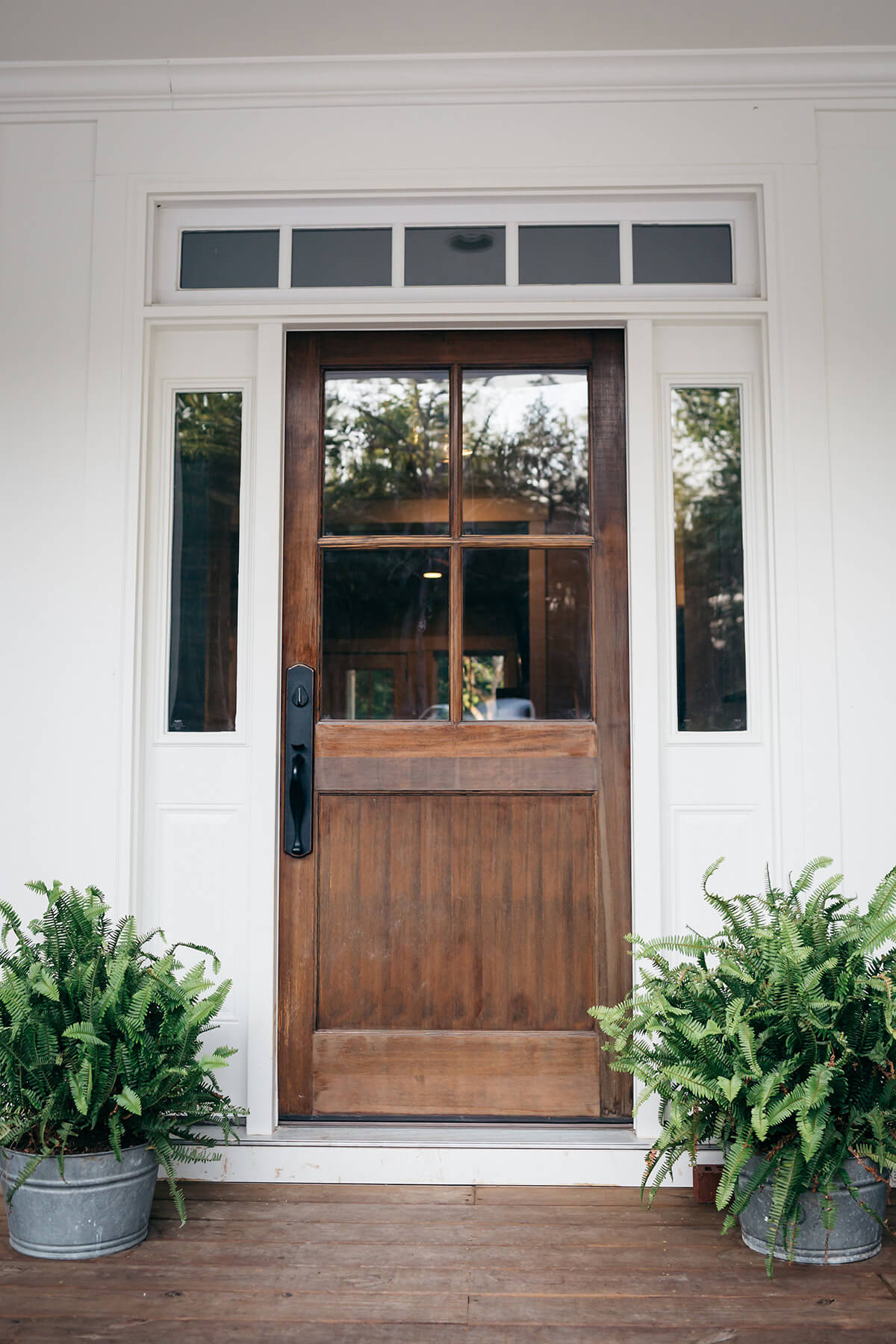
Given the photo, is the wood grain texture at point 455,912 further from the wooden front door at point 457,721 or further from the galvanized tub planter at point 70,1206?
the galvanized tub planter at point 70,1206

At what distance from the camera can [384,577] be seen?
274 centimetres

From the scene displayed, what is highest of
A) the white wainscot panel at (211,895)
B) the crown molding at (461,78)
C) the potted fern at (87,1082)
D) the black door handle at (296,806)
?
the crown molding at (461,78)

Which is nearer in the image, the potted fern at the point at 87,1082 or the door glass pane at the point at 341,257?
the potted fern at the point at 87,1082

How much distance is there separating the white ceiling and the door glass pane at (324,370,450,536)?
82cm

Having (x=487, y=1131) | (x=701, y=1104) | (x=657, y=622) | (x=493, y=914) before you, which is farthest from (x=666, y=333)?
(x=487, y=1131)

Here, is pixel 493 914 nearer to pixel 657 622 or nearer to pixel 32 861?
pixel 657 622

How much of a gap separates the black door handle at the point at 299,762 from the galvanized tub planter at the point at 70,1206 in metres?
0.83

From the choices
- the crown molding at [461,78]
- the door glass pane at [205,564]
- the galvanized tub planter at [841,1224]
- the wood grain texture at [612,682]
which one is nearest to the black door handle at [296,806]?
the door glass pane at [205,564]

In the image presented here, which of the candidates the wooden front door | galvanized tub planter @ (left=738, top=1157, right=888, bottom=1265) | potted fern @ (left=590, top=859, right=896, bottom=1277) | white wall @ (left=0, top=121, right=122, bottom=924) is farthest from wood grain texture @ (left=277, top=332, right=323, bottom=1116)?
galvanized tub planter @ (left=738, top=1157, right=888, bottom=1265)

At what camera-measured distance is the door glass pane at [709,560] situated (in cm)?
265

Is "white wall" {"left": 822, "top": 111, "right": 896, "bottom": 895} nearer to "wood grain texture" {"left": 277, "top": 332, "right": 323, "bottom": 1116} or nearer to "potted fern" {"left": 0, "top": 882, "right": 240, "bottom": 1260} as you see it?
"wood grain texture" {"left": 277, "top": 332, "right": 323, "bottom": 1116}

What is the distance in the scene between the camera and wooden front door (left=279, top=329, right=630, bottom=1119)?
8.61ft

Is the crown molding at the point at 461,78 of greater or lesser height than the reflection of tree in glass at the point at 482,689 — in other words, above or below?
above

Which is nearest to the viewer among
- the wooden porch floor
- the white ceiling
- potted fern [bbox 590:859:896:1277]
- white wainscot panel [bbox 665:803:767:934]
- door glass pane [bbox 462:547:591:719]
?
the wooden porch floor
